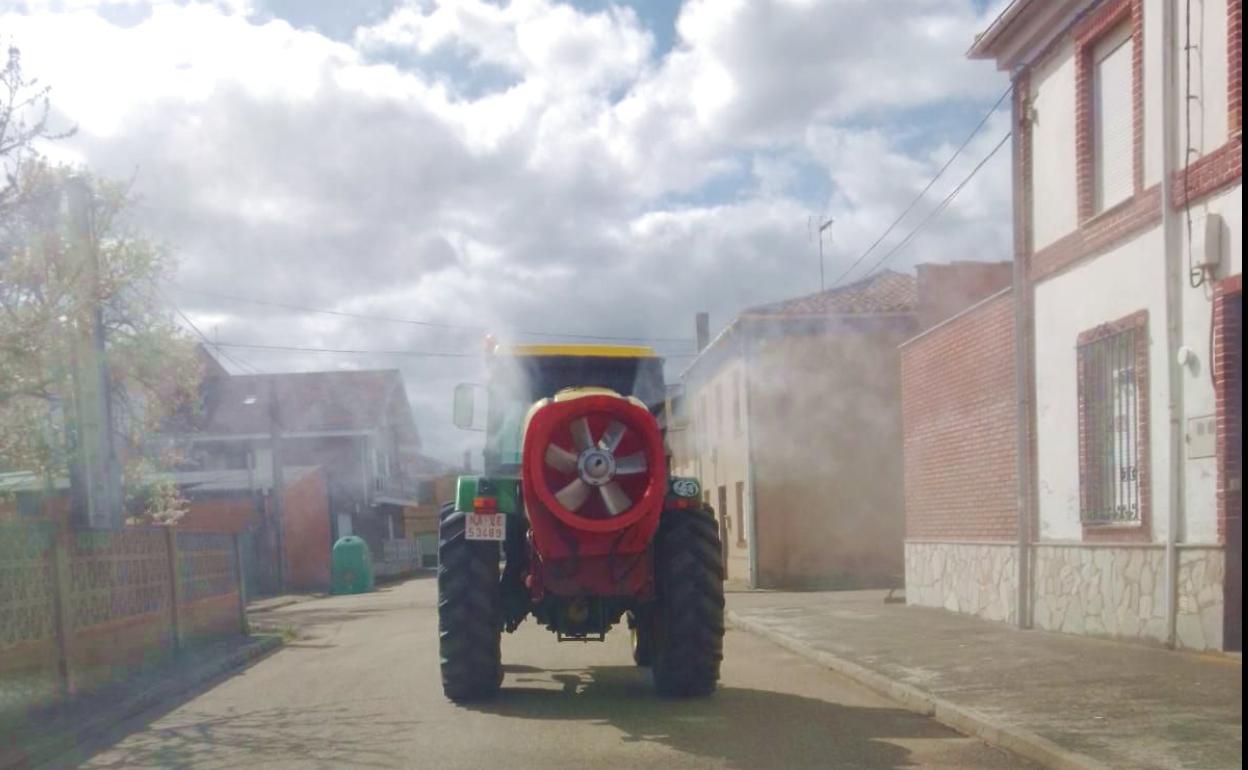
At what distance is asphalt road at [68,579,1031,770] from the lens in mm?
7977

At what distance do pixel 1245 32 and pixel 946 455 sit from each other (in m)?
8.68

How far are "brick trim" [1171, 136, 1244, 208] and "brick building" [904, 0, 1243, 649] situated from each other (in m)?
0.02

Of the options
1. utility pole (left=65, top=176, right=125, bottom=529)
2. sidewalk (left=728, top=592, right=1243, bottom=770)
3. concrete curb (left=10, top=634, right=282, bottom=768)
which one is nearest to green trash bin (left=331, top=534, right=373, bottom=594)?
concrete curb (left=10, top=634, right=282, bottom=768)

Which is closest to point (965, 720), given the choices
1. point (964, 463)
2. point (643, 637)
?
point (643, 637)

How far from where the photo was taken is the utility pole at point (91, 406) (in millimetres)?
12844

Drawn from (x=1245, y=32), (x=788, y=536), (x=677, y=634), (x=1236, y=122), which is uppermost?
(x=1245, y=32)

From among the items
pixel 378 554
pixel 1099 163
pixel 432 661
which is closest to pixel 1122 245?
pixel 1099 163

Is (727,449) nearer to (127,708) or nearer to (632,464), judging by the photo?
(127,708)

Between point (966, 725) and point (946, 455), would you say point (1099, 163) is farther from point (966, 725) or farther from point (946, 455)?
point (966, 725)

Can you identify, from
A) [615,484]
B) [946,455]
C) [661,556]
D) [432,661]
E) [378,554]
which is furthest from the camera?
[378,554]

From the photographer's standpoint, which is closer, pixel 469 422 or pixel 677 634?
pixel 677 634

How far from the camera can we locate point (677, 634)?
10.2 m

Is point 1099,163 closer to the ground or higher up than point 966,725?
higher up

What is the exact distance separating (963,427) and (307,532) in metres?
27.5
